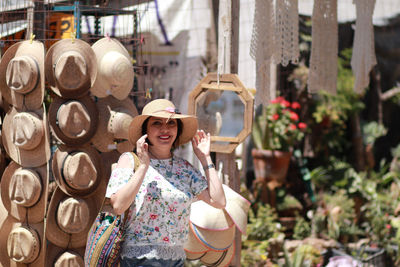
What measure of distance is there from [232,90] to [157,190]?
1173 millimetres

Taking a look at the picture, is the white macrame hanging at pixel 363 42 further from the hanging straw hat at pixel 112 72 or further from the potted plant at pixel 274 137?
the potted plant at pixel 274 137

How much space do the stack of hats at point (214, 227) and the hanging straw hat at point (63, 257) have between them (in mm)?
1055

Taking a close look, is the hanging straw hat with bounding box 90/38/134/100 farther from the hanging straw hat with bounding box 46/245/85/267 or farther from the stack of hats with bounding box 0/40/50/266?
the hanging straw hat with bounding box 46/245/85/267

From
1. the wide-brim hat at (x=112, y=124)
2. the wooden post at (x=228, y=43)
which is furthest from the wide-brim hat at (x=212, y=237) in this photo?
the wide-brim hat at (x=112, y=124)

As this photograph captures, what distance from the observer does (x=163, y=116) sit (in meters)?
2.88

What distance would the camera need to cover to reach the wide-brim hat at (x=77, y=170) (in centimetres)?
418

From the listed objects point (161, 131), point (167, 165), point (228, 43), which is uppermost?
point (228, 43)

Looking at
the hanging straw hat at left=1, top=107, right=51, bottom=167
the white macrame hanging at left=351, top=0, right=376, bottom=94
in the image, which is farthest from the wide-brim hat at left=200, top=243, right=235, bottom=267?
the white macrame hanging at left=351, top=0, right=376, bottom=94

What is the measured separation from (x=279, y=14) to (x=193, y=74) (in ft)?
9.07

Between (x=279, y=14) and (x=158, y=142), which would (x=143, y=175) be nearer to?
(x=158, y=142)

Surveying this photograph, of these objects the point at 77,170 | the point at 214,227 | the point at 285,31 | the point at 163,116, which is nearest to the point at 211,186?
the point at 163,116

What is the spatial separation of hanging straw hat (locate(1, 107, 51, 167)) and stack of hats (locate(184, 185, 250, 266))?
1354 mm

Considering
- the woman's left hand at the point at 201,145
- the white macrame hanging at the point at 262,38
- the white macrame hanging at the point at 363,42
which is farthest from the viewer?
the white macrame hanging at the point at 363,42

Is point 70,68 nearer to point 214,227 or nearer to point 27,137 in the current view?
point 27,137
